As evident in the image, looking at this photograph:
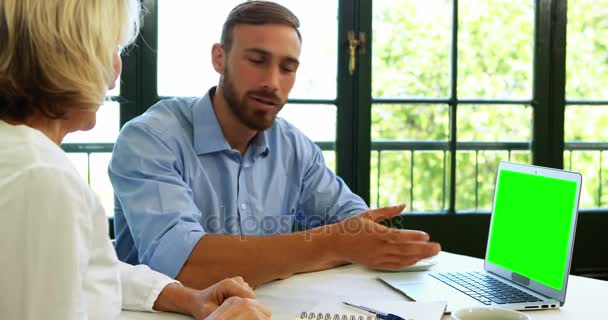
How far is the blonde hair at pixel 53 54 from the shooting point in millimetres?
760

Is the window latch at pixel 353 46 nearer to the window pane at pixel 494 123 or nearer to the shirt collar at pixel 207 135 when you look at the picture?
the window pane at pixel 494 123

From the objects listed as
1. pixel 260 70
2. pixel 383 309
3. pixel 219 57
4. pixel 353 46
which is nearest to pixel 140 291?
pixel 383 309

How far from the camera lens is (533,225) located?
1.30 metres

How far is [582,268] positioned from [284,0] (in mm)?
1895

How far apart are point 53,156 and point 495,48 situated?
2.61m

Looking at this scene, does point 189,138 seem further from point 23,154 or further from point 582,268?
point 582,268

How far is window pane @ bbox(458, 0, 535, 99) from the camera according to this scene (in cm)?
289

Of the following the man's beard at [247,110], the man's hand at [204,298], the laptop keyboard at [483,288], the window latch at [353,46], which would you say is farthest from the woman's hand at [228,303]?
the window latch at [353,46]

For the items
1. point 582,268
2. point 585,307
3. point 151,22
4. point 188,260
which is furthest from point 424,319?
point 582,268

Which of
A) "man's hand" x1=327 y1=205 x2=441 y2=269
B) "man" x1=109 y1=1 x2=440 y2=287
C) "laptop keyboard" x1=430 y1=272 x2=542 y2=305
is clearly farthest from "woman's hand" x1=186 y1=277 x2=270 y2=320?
"laptop keyboard" x1=430 y1=272 x2=542 y2=305

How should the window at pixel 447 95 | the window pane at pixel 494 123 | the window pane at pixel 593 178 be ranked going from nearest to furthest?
the window at pixel 447 95
the window pane at pixel 494 123
the window pane at pixel 593 178

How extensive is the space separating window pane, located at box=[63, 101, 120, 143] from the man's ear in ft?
2.56

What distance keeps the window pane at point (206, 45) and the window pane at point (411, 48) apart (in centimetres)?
21

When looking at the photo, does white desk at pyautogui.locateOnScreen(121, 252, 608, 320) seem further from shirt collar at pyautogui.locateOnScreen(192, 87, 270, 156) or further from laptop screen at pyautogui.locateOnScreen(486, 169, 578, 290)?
shirt collar at pyautogui.locateOnScreen(192, 87, 270, 156)
